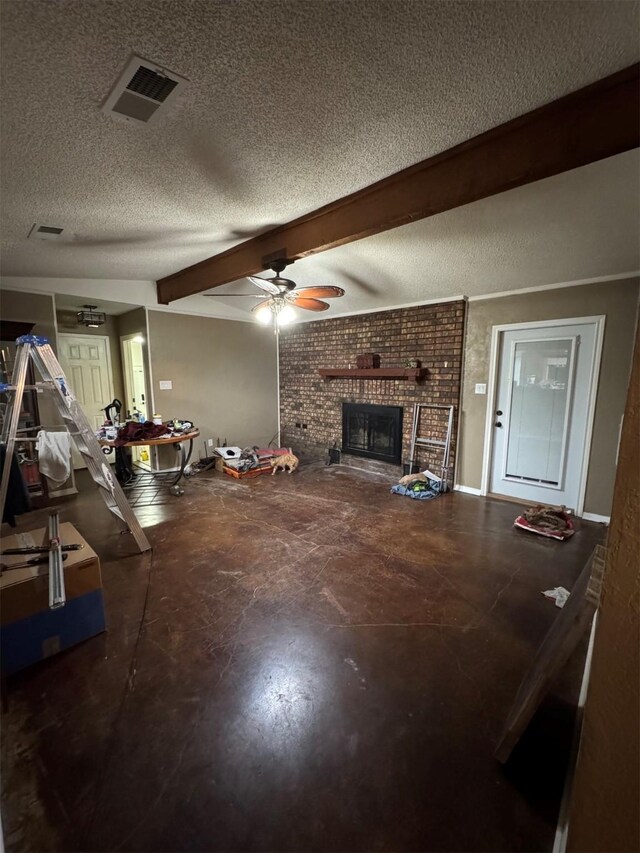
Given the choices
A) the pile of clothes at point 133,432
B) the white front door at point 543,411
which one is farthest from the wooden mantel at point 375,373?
the pile of clothes at point 133,432

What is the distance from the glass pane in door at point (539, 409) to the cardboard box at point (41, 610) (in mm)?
4058

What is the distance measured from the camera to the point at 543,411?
12.3 feet

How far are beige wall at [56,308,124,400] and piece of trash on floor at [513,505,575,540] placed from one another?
19.4 feet

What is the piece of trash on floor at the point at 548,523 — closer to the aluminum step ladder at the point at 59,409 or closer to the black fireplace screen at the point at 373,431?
the black fireplace screen at the point at 373,431

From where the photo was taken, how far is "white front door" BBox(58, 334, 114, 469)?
5051 mm

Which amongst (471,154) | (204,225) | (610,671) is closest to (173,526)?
A: (204,225)

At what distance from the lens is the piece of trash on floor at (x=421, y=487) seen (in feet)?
13.7

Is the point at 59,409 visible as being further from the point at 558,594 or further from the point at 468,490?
the point at 468,490

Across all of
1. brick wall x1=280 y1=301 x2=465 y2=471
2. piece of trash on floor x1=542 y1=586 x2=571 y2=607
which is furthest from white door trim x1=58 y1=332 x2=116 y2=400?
piece of trash on floor x1=542 y1=586 x2=571 y2=607

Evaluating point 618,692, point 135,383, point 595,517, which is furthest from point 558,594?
point 135,383

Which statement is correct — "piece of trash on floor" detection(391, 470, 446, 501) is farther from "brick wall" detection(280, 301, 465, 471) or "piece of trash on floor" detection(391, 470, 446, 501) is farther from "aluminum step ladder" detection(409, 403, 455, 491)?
"brick wall" detection(280, 301, 465, 471)

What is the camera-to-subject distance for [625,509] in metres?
0.72

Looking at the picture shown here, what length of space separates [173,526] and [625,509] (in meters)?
3.35

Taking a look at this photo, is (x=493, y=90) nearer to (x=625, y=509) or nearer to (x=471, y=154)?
(x=471, y=154)
